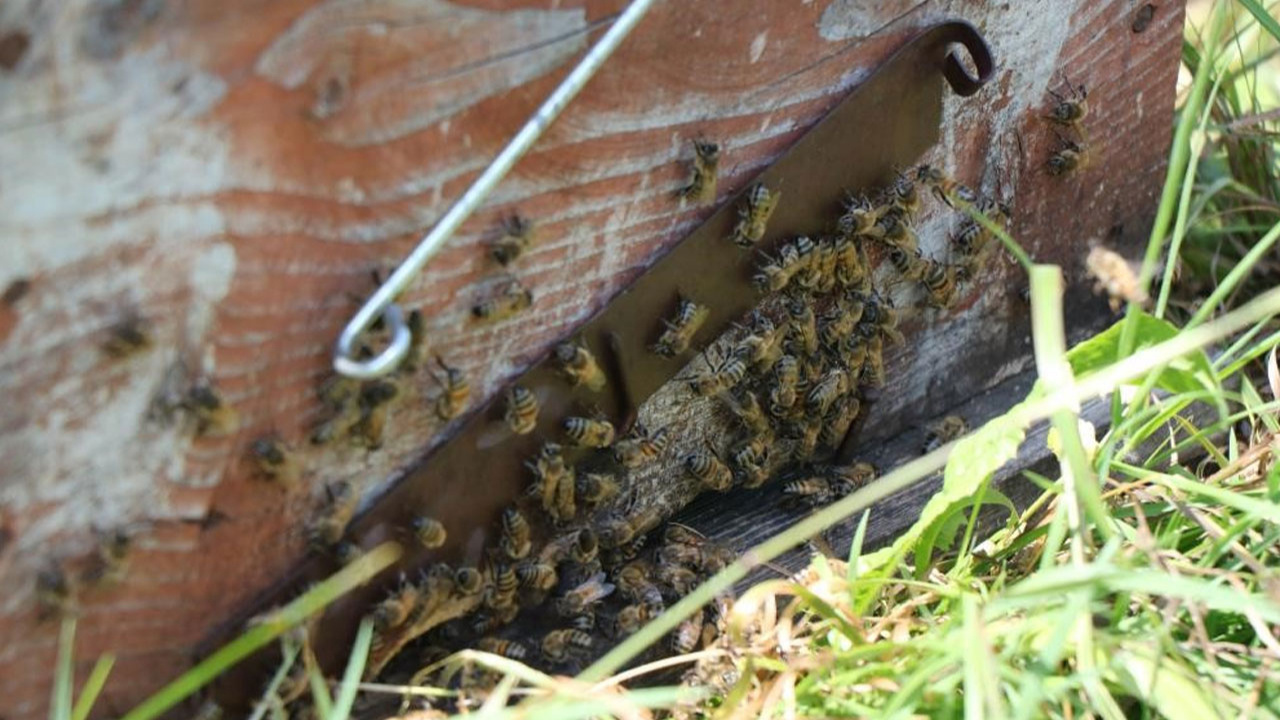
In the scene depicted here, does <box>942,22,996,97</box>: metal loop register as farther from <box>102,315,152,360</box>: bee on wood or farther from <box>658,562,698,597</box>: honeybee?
<box>102,315,152,360</box>: bee on wood

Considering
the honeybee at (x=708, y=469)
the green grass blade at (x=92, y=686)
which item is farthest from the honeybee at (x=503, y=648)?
the green grass blade at (x=92, y=686)

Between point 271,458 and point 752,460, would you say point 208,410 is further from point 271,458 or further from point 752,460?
point 752,460

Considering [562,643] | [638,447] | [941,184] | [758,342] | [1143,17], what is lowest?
[562,643]

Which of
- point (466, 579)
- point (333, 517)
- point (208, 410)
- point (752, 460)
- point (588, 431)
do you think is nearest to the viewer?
point (208, 410)

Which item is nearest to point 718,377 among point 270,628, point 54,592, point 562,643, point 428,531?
point 562,643

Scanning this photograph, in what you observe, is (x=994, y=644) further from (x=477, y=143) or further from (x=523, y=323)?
(x=477, y=143)

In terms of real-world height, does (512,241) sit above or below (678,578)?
above

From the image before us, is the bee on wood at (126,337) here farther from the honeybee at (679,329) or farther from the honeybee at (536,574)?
the honeybee at (679,329)

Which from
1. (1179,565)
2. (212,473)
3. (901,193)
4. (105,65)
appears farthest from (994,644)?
(105,65)
